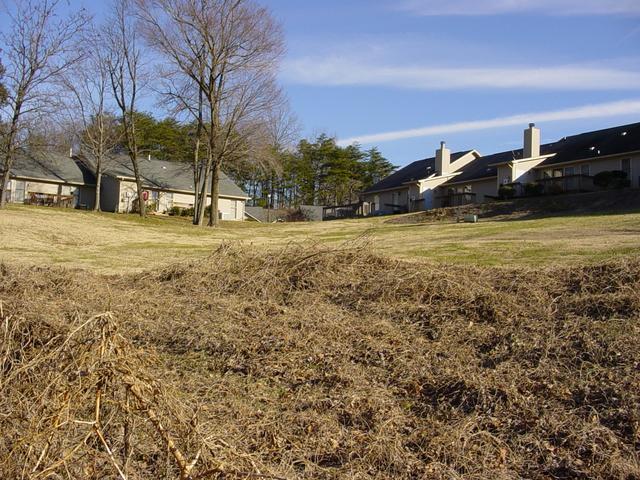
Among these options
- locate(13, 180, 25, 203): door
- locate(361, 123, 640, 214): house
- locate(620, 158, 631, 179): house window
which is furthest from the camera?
locate(13, 180, 25, 203): door

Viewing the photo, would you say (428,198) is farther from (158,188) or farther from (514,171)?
(158,188)

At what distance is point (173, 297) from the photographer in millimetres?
8227

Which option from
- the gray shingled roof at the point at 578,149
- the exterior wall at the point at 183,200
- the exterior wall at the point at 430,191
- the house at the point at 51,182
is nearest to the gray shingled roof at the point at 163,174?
the exterior wall at the point at 183,200

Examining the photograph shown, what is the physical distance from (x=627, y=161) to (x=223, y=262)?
28.2 m

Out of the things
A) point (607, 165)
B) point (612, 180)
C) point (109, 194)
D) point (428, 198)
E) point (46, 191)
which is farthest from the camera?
point (109, 194)

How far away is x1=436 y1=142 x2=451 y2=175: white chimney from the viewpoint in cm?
4280

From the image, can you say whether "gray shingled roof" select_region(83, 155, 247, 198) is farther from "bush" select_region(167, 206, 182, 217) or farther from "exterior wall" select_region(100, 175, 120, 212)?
"bush" select_region(167, 206, 182, 217)

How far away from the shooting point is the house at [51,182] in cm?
3928

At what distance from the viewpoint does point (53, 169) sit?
41.8 m

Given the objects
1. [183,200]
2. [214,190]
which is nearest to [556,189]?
[214,190]

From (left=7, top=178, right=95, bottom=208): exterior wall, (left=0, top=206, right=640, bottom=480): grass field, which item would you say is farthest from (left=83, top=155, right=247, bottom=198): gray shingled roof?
(left=0, top=206, right=640, bottom=480): grass field

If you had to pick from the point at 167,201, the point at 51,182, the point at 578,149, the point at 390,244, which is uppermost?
the point at 578,149

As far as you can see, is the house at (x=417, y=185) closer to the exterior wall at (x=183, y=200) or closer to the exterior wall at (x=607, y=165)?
the exterior wall at (x=607, y=165)

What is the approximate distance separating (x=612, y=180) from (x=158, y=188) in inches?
1190
